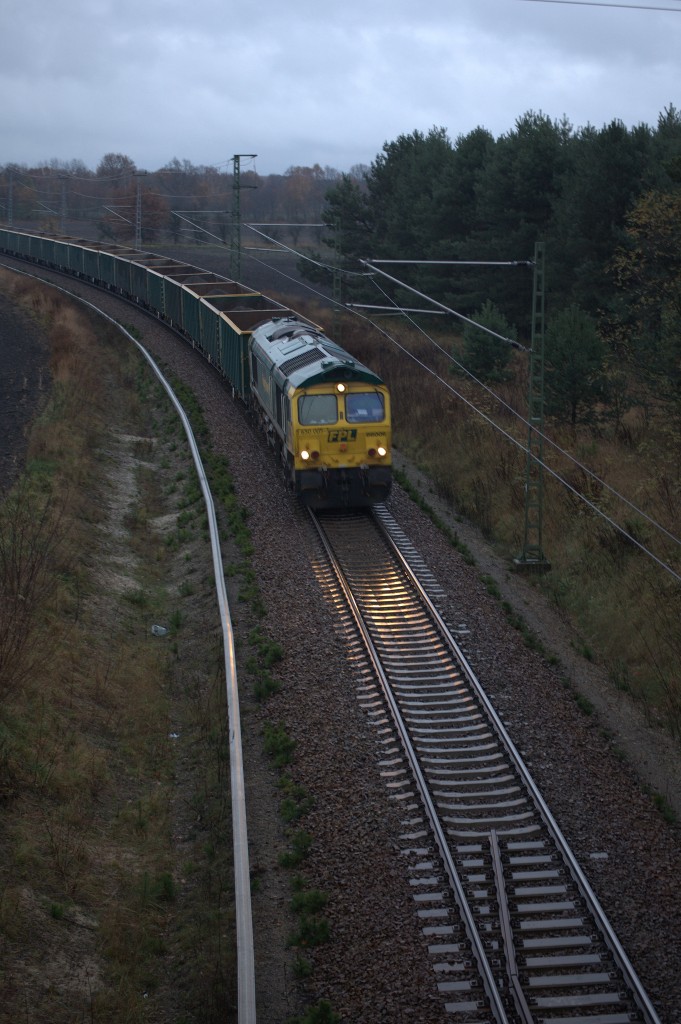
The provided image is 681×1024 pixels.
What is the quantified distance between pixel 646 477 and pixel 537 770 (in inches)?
445

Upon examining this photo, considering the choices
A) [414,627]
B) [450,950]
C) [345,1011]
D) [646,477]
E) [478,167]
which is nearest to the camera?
[345,1011]

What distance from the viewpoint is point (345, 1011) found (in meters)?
6.98

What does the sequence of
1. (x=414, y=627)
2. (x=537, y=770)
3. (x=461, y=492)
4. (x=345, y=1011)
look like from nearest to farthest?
1. (x=345, y=1011)
2. (x=537, y=770)
3. (x=414, y=627)
4. (x=461, y=492)

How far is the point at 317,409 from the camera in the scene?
1769cm

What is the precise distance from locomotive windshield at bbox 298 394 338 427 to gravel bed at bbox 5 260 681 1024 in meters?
2.73

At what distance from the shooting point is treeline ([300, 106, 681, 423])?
22547 millimetres

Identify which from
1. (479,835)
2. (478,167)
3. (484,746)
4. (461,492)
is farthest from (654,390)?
(478,167)

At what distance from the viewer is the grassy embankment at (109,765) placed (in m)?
7.38

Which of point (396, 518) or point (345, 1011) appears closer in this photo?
point (345, 1011)

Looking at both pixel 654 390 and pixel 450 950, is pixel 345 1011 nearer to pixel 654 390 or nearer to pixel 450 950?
pixel 450 950

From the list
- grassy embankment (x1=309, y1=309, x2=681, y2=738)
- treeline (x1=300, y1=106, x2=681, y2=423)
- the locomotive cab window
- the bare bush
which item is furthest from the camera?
treeline (x1=300, y1=106, x2=681, y2=423)

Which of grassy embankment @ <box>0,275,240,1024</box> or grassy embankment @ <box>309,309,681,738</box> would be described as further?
grassy embankment @ <box>309,309,681,738</box>

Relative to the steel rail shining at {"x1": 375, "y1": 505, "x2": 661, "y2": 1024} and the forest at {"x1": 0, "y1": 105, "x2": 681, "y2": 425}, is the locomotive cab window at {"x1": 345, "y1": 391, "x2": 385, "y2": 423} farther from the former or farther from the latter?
the steel rail shining at {"x1": 375, "y1": 505, "x2": 661, "y2": 1024}

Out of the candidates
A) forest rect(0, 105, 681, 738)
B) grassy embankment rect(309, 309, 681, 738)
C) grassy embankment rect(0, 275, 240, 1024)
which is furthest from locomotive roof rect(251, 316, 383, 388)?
grassy embankment rect(309, 309, 681, 738)
